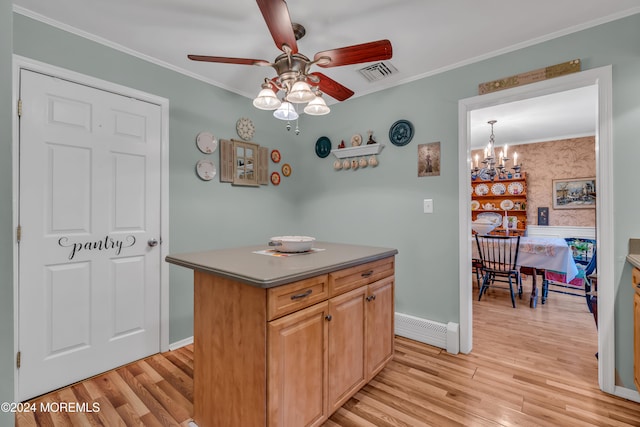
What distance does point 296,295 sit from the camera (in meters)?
1.37

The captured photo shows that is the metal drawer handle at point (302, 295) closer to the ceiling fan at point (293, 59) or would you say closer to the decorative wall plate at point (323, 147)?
the ceiling fan at point (293, 59)

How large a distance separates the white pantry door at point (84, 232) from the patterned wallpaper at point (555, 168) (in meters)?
6.16

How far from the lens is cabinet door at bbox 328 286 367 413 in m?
1.60

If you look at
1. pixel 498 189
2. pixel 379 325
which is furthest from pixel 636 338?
pixel 498 189

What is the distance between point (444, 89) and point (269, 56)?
1.52 m

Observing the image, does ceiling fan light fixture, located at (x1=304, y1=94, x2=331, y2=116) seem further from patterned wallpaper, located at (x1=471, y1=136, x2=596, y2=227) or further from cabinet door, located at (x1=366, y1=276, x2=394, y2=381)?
patterned wallpaper, located at (x1=471, y1=136, x2=596, y2=227)

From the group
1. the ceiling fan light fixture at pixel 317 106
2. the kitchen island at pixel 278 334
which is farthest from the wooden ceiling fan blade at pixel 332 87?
the kitchen island at pixel 278 334

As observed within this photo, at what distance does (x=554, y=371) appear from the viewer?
214 cm

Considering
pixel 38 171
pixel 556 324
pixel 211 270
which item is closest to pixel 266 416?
pixel 211 270

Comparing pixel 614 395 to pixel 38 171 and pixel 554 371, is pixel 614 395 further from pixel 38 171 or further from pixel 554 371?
pixel 38 171

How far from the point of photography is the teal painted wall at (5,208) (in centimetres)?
62

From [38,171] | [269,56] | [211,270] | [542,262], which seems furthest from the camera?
[542,262]

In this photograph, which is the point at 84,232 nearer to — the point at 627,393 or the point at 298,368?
the point at 298,368

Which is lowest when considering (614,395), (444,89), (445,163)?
(614,395)
